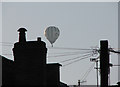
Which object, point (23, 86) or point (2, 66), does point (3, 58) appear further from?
point (23, 86)

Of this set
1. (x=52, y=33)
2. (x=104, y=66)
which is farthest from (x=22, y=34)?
(x=104, y=66)

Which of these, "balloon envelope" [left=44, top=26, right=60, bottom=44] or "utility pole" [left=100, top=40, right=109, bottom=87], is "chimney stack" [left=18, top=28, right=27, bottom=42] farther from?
"utility pole" [left=100, top=40, right=109, bottom=87]

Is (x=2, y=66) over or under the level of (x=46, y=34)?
under

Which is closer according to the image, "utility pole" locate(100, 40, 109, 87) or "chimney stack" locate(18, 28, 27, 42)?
"utility pole" locate(100, 40, 109, 87)

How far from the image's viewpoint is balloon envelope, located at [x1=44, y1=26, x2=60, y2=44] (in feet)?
115

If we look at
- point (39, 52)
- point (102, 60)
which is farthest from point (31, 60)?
point (102, 60)

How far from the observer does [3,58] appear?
1199 inches

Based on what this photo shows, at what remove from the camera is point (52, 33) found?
3522 cm

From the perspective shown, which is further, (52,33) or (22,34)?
(52,33)

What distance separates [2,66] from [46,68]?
2829 millimetres

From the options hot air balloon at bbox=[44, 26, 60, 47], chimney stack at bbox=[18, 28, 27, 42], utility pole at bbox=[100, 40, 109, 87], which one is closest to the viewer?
utility pole at bbox=[100, 40, 109, 87]

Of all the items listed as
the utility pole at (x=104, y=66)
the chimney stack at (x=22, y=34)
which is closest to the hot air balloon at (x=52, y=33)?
the chimney stack at (x=22, y=34)

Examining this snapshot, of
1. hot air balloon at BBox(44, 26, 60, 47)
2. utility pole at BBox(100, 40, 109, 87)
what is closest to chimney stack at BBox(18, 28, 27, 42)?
hot air balloon at BBox(44, 26, 60, 47)

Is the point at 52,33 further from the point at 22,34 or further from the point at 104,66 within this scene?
the point at 104,66
